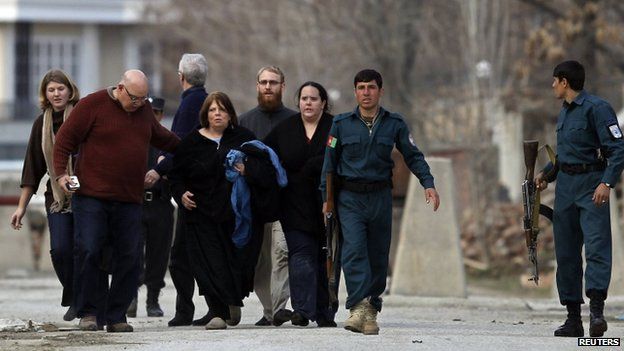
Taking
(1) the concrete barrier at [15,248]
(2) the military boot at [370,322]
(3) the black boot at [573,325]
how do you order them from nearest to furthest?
(2) the military boot at [370,322] < (3) the black boot at [573,325] < (1) the concrete barrier at [15,248]

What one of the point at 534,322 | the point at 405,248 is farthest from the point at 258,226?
the point at 405,248

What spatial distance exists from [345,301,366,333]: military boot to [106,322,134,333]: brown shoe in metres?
1.56

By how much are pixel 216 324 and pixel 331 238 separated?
1.03 m

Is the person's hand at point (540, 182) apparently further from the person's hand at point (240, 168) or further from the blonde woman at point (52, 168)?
the blonde woman at point (52, 168)

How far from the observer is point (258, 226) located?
13.9 meters

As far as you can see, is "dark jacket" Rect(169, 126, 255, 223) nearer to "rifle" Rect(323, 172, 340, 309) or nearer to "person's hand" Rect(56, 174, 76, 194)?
"rifle" Rect(323, 172, 340, 309)

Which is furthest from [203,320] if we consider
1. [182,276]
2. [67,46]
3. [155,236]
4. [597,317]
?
[67,46]

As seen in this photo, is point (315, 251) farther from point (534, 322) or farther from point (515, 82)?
point (515, 82)

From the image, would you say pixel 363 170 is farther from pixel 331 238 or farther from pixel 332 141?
pixel 331 238

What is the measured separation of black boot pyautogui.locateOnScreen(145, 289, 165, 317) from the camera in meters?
15.9

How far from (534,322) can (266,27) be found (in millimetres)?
27268

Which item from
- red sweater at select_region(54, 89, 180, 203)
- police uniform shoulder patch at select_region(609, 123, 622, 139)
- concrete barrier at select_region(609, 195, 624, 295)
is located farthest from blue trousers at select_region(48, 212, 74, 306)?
concrete barrier at select_region(609, 195, 624, 295)

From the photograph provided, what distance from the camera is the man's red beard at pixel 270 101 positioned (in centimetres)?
1441

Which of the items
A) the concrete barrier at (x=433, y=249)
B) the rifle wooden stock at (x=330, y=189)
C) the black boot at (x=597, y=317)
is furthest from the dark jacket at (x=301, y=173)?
the concrete barrier at (x=433, y=249)
